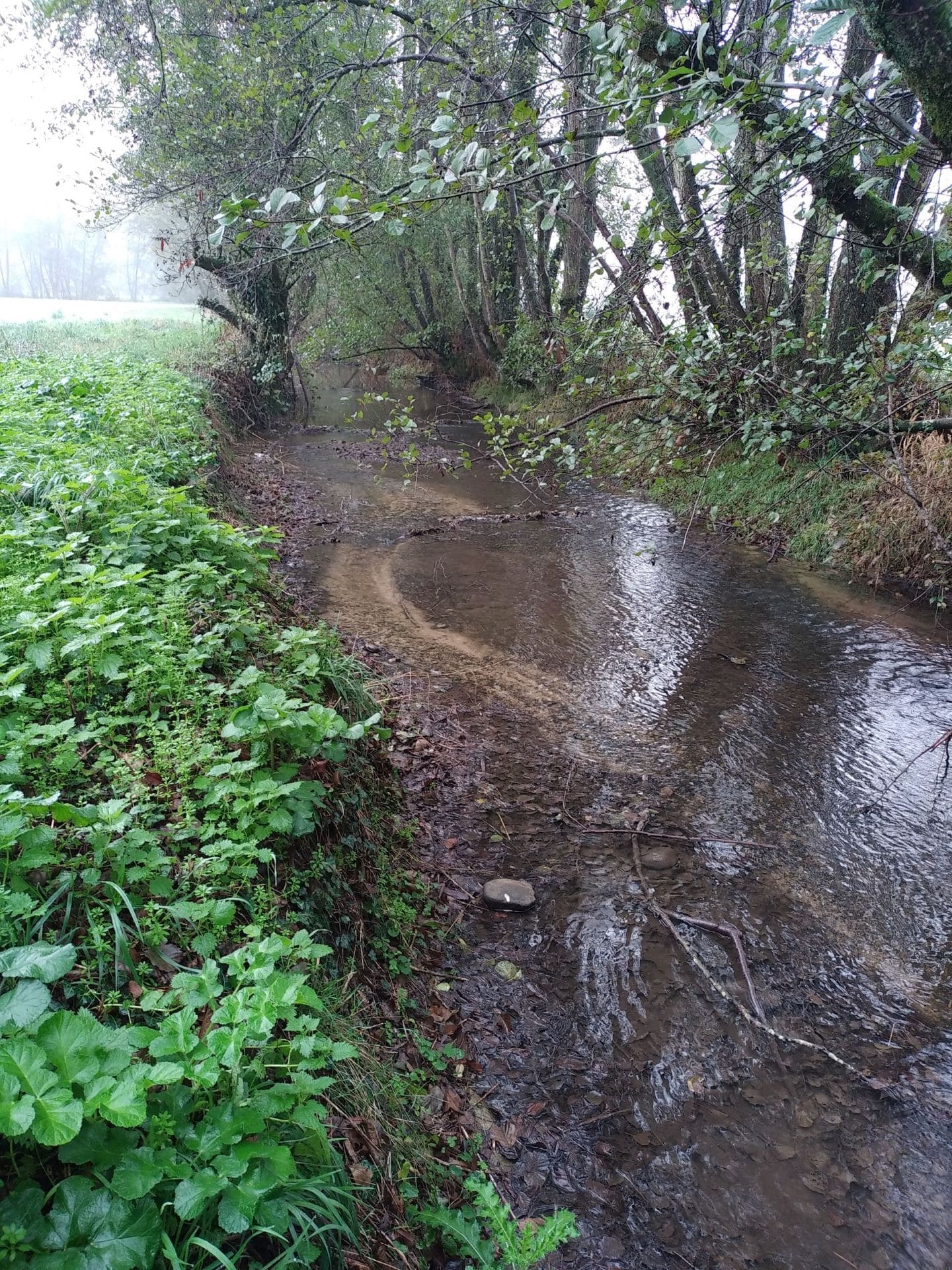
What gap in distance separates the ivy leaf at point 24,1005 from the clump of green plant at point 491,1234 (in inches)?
52.1

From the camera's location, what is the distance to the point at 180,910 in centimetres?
218

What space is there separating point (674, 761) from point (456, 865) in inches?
75.0

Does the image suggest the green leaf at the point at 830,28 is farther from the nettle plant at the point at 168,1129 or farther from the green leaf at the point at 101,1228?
the green leaf at the point at 101,1228

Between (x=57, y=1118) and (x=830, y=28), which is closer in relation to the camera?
(x=57, y=1118)

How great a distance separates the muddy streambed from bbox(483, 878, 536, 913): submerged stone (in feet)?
0.23

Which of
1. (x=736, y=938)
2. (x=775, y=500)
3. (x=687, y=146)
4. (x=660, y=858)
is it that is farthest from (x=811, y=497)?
(x=687, y=146)

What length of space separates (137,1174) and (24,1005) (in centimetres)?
46

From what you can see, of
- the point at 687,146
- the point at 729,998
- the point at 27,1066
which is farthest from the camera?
the point at 729,998

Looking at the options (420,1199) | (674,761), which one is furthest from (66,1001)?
(674,761)

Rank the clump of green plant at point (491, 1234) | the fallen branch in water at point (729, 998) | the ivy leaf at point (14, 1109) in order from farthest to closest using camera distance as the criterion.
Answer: the fallen branch in water at point (729, 998) < the clump of green plant at point (491, 1234) < the ivy leaf at point (14, 1109)

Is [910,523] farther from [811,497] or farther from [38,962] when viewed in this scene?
[38,962]

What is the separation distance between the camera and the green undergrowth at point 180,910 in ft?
4.87

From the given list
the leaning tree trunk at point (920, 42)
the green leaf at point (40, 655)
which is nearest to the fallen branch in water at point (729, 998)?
the green leaf at point (40, 655)

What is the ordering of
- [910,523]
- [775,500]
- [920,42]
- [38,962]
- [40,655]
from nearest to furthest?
[38,962] < [920,42] < [40,655] < [910,523] < [775,500]
